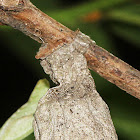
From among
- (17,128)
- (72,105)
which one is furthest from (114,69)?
(17,128)

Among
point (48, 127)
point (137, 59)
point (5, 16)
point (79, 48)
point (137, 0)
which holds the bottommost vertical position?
point (48, 127)

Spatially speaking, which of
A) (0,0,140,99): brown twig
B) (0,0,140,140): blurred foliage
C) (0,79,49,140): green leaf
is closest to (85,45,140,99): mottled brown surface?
(0,0,140,99): brown twig

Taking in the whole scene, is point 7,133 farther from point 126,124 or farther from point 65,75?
point 126,124

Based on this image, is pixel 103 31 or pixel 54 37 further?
pixel 103 31

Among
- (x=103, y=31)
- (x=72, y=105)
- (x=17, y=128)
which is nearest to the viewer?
(x=72, y=105)

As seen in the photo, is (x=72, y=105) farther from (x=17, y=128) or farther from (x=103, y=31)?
(x=103, y=31)

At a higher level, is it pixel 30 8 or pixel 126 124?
pixel 30 8

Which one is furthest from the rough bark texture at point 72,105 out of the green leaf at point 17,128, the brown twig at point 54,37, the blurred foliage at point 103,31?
the blurred foliage at point 103,31

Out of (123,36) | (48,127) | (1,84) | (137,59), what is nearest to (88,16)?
(123,36)
